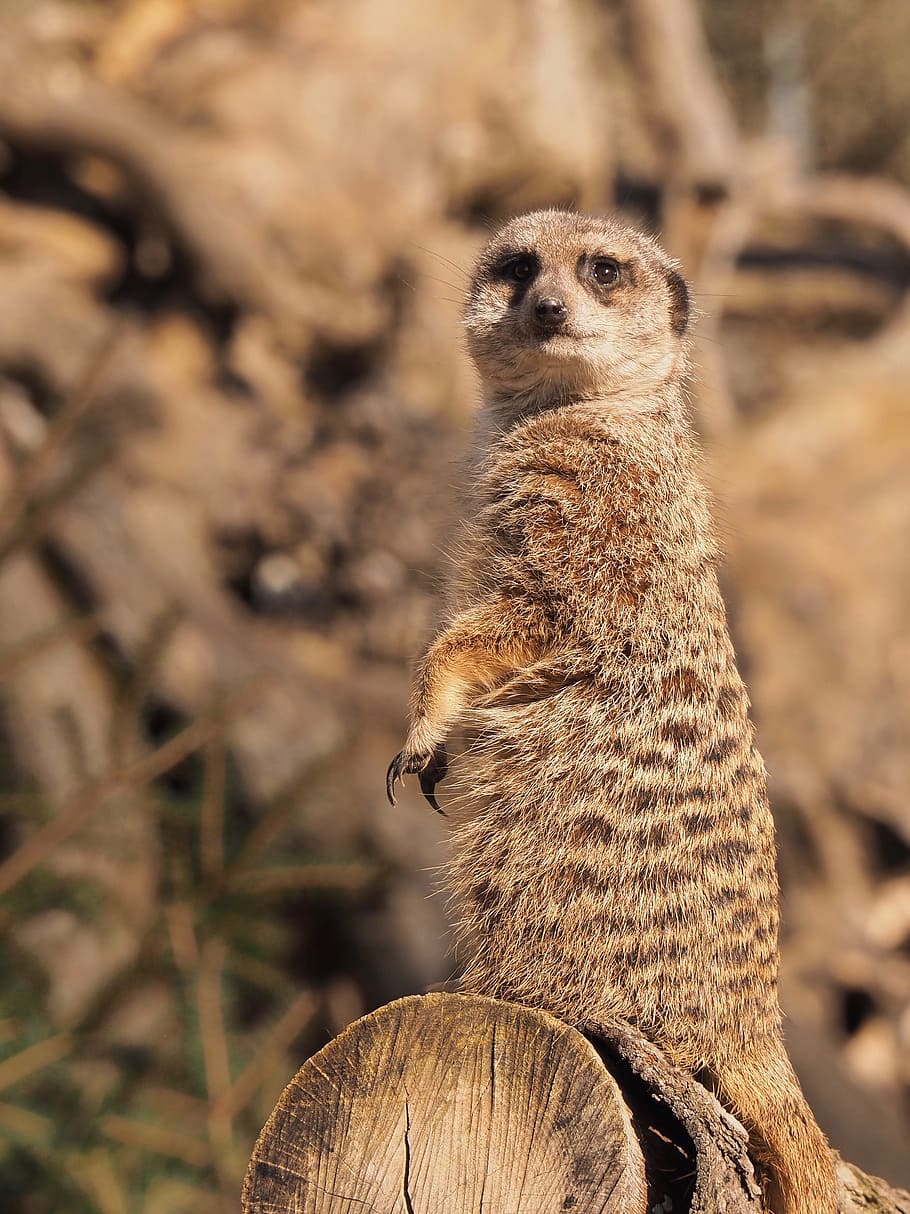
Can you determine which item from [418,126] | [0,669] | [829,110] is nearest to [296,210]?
A: [418,126]

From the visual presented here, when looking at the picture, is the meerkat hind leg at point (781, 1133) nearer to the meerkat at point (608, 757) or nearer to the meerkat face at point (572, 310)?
the meerkat at point (608, 757)

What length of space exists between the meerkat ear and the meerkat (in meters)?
0.34

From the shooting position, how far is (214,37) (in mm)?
8344

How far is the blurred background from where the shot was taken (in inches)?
122

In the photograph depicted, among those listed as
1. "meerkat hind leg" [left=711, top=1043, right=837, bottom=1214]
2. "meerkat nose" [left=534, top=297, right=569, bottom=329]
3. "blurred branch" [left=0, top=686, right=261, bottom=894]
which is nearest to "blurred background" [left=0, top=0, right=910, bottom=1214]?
"blurred branch" [left=0, top=686, right=261, bottom=894]

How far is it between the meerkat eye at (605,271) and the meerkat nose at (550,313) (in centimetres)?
34

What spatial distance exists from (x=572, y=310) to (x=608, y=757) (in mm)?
Result: 1006

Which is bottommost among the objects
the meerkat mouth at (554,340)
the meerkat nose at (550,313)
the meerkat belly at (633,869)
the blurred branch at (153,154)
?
the meerkat belly at (633,869)

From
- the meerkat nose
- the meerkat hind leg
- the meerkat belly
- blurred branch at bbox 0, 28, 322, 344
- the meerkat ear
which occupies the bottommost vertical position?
the meerkat hind leg

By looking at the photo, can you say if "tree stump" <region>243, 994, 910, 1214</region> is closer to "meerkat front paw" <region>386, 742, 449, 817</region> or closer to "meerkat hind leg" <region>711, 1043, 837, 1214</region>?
"meerkat hind leg" <region>711, 1043, 837, 1214</region>

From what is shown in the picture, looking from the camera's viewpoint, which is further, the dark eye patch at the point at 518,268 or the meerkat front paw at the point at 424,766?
the dark eye patch at the point at 518,268

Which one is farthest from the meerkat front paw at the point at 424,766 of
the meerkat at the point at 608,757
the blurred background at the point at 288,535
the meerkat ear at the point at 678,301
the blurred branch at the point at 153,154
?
the blurred branch at the point at 153,154

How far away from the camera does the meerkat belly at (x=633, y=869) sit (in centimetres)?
184

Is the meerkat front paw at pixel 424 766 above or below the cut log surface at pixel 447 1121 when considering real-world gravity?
above
